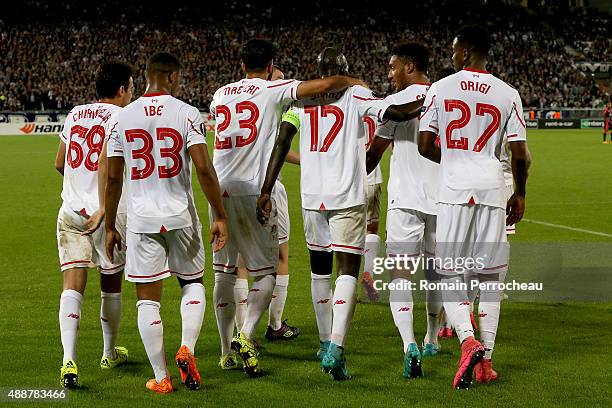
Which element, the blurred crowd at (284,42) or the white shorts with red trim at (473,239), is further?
the blurred crowd at (284,42)

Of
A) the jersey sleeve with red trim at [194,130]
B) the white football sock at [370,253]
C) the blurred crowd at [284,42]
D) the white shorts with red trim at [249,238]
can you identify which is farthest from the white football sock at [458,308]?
the blurred crowd at [284,42]

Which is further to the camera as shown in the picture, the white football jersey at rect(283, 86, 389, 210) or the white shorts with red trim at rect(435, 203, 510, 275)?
the white football jersey at rect(283, 86, 389, 210)

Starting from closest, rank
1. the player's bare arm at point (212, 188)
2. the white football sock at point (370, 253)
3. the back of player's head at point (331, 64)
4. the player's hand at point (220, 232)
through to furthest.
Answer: the player's bare arm at point (212, 188)
the player's hand at point (220, 232)
the back of player's head at point (331, 64)
the white football sock at point (370, 253)

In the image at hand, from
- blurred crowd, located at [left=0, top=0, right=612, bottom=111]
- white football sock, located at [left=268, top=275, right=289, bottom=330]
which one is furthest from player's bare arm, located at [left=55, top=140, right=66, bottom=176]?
blurred crowd, located at [left=0, top=0, right=612, bottom=111]

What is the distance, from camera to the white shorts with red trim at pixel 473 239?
6137 mm

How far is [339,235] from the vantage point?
636cm

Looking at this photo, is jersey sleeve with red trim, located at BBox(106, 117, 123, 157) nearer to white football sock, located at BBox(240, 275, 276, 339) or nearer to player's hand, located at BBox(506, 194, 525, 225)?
white football sock, located at BBox(240, 275, 276, 339)

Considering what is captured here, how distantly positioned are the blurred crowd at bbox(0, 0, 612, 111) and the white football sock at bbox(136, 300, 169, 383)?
3858cm

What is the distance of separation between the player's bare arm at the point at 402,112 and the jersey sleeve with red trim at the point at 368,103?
0.04 meters

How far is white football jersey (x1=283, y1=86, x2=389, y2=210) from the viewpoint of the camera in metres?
6.35

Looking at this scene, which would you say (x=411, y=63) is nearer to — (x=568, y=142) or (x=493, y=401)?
(x=493, y=401)

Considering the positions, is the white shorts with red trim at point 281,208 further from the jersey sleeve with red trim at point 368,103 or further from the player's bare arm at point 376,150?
the jersey sleeve with red trim at point 368,103

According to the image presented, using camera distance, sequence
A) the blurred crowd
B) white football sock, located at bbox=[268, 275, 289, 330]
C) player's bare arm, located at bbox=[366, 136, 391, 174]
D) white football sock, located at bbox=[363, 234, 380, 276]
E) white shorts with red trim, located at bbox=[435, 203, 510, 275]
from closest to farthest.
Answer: white shorts with red trim, located at bbox=[435, 203, 510, 275], player's bare arm, located at bbox=[366, 136, 391, 174], white football sock, located at bbox=[268, 275, 289, 330], white football sock, located at bbox=[363, 234, 380, 276], the blurred crowd

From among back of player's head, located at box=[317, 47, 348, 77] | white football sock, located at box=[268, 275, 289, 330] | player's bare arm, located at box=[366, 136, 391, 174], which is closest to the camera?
back of player's head, located at box=[317, 47, 348, 77]
